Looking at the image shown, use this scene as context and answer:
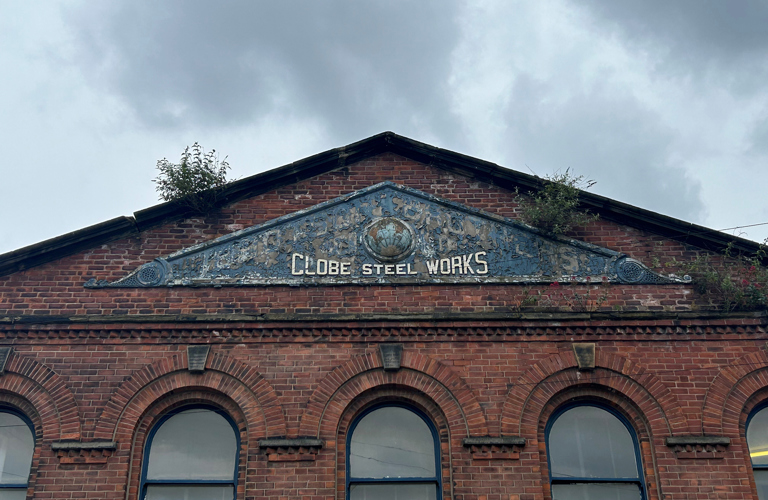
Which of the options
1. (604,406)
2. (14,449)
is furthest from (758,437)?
(14,449)

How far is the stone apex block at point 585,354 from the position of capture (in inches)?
370

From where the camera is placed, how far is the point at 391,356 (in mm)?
9453

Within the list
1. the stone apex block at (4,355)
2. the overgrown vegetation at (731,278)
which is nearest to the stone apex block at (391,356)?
the overgrown vegetation at (731,278)

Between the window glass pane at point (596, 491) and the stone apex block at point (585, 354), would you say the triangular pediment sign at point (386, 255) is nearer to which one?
the stone apex block at point (585, 354)

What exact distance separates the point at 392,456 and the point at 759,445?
462 cm

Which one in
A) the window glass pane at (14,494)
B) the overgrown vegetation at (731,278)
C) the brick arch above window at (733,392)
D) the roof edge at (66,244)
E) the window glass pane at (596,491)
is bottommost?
the window glass pane at (596,491)

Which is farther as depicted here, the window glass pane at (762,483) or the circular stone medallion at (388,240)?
the circular stone medallion at (388,240)

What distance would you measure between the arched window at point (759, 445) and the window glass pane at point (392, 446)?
A: 399cm

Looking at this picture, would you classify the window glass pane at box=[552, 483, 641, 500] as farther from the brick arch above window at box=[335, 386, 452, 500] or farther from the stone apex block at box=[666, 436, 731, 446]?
the brick arch above window at box=[335, 386, 452, 500]

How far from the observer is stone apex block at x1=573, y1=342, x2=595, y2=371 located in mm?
9406

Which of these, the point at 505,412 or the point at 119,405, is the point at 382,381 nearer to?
the point at 505,412

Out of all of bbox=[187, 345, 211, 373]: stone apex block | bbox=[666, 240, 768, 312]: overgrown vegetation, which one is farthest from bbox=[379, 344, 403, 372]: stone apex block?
bbox=[666, 240, 768, 312]: overgrown vegetation

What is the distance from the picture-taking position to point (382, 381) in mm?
9359

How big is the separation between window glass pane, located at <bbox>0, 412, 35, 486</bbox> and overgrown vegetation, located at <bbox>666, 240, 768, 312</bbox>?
344 inches
